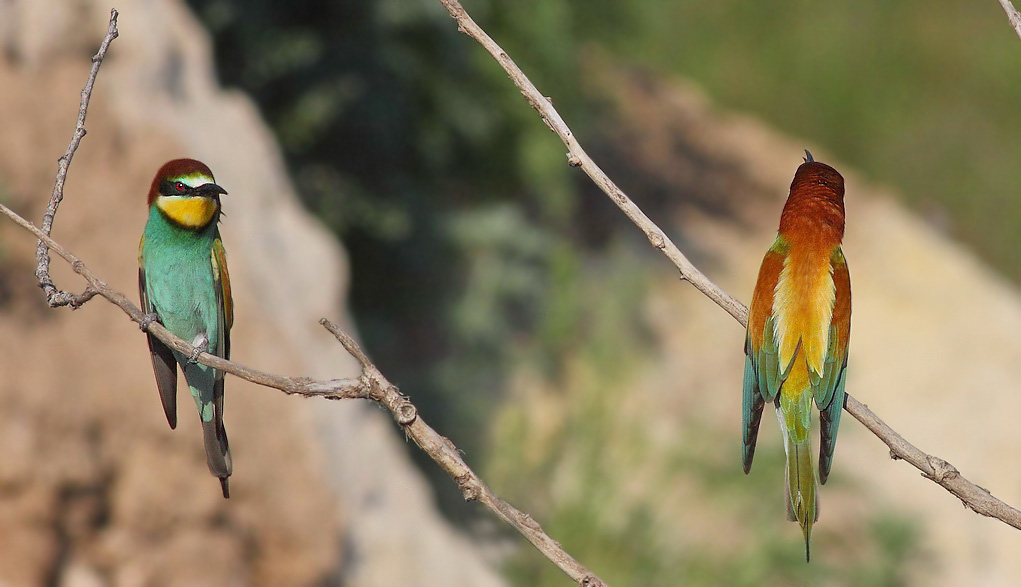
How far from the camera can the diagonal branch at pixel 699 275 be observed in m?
1.70

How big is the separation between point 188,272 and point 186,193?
36cm

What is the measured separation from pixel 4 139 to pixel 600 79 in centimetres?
687

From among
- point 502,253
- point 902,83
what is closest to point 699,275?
point 502,253

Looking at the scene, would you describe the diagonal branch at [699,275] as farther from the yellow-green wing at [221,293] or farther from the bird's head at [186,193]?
the yellow-green wing at [221,293]

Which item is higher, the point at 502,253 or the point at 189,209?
the point at 502,253

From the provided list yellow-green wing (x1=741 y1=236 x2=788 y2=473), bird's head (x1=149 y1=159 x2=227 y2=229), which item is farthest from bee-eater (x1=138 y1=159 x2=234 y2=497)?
yellow-green wing (x1=741 y1=236 x2=788 y2=473)

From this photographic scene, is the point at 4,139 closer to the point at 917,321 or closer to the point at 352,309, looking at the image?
the point at 352,309

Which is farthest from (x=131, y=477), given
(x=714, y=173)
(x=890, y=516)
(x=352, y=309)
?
(x=714, y=173)

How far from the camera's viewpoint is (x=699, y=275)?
1.86m

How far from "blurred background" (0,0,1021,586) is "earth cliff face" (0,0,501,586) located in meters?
0.01

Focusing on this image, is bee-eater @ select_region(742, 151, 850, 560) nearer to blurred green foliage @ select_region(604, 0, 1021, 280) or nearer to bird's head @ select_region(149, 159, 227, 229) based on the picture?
bird's head @ select_region(149, 159, 227, 229)

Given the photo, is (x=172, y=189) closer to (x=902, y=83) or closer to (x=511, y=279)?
(x=511, y=279)

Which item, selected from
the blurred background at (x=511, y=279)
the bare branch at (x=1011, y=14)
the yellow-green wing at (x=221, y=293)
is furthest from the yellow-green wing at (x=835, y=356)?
the blurred background at (x=511, y=279)

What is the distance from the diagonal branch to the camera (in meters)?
1.70
